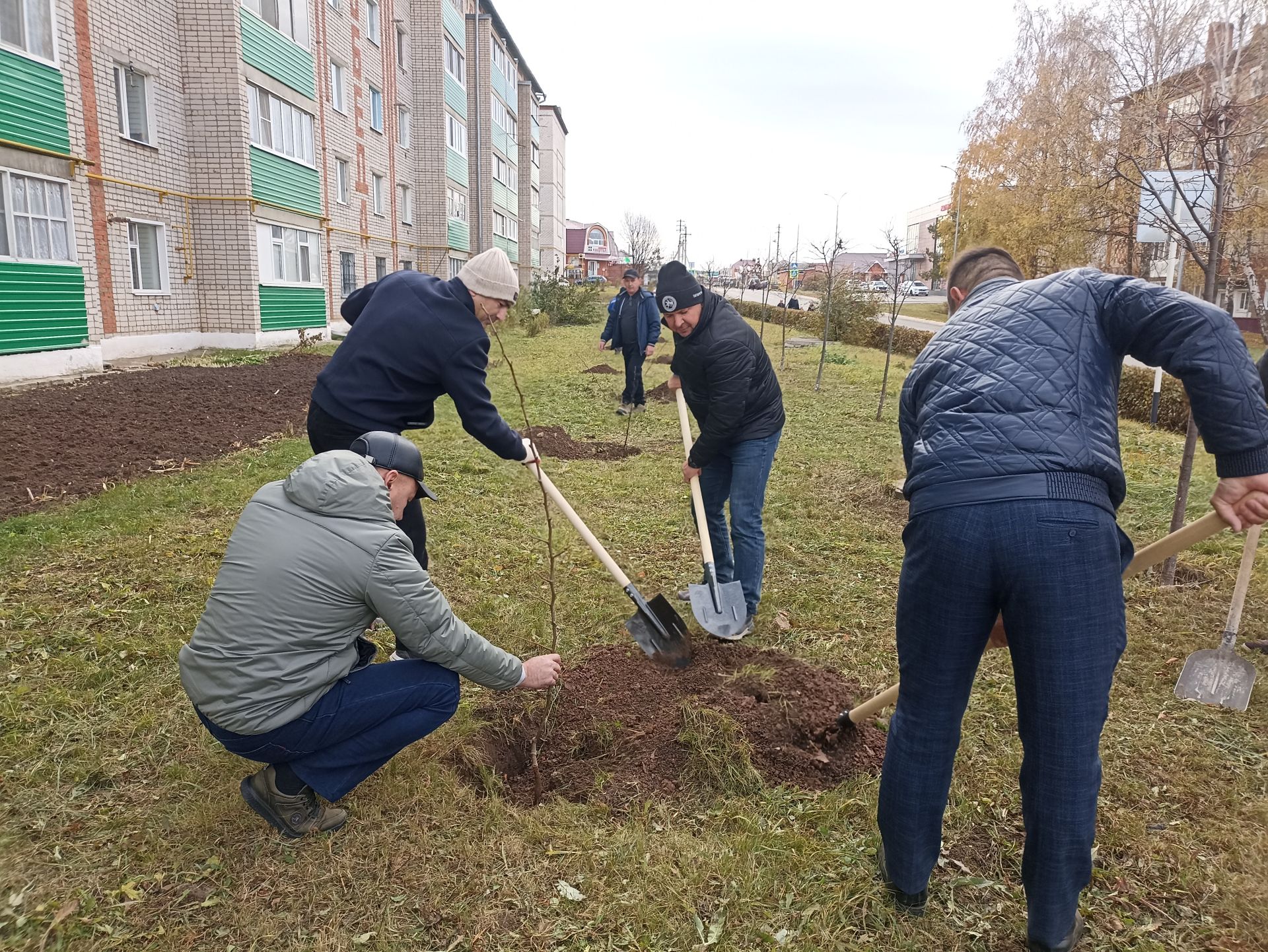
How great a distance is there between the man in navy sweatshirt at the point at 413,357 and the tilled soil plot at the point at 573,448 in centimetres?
467

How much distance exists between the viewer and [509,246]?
43.1 metres

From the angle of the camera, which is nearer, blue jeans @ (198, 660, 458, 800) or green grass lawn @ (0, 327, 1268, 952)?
green grass lawn @ (0, 327, 1268, 952)

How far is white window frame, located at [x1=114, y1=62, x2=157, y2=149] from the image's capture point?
13.2m

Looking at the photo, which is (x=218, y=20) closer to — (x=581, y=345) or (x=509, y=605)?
(x=581, y=345)

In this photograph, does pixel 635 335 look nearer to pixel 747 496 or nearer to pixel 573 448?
pixel 573 448

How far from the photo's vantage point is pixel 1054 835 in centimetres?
195

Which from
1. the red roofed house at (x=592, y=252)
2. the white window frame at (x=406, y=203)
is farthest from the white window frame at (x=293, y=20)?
the red roofed house at (x=592, y=252)

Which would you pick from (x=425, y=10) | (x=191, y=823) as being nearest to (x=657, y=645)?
(x=191, y=823)

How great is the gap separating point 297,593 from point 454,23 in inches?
1315

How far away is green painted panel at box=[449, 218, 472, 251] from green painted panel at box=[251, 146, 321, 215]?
36.9 ft

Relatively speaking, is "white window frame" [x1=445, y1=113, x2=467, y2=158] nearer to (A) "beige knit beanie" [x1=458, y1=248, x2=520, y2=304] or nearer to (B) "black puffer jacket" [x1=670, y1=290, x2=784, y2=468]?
(B) "black puffer jacket" [x1=670, y1=290, x2=784, y2=468]

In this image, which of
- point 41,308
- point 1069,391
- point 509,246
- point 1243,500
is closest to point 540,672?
point 1069,391

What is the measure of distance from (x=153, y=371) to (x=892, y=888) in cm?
1239

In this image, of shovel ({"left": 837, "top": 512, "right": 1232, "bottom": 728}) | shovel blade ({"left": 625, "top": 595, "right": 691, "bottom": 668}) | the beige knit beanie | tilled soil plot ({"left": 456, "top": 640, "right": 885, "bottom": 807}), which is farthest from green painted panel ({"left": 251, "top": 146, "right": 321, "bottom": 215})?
shovel ({"left": 837, "top": 512, "right": 1232, "bottom": 728})
